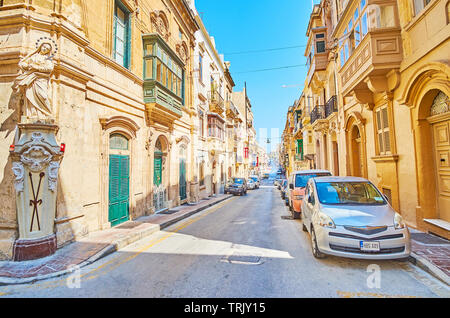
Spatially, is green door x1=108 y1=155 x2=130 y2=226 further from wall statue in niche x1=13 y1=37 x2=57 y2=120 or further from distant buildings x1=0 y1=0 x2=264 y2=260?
wall statue in niche x1=13 y1=37 x2=57 y2=120

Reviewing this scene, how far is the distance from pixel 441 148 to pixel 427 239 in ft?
8.74

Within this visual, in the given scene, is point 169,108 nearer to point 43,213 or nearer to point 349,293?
point 43,213

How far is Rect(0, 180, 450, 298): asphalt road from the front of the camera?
369 cm

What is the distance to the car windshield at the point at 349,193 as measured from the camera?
559 centimetres

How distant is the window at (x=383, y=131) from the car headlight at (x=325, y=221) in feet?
18.5

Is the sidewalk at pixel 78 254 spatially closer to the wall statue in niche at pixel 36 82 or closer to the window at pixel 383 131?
the wall statue in niche at pixel 36 82

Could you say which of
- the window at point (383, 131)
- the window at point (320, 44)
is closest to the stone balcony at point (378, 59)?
the window at point (383, 131)

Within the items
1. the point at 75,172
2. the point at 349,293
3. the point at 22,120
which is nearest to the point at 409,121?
the point at 349,293

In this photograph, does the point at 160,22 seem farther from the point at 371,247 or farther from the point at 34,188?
the point at 371,247

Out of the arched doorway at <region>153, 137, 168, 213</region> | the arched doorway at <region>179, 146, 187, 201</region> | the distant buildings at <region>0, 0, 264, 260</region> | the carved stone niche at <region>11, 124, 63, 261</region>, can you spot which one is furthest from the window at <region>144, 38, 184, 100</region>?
the carved stone niche at <region>11, 124, 63, 261</region>

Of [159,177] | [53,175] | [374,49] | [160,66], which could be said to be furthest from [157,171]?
[374,49]

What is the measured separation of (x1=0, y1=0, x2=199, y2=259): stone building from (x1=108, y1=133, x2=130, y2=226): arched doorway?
0.04m

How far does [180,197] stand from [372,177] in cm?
1049

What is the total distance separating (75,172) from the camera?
21.1ft
